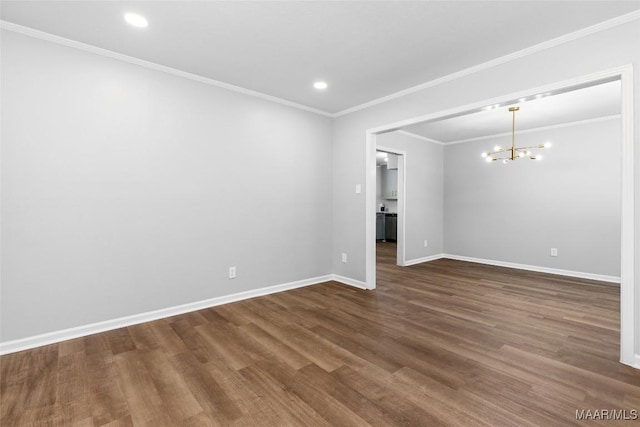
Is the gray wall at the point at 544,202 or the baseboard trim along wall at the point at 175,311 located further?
the gray wall at the point at 544,202

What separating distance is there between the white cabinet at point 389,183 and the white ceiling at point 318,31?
7.25m

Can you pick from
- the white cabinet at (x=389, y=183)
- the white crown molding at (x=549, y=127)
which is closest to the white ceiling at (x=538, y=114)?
the white crown molding at (x=549, y=127)

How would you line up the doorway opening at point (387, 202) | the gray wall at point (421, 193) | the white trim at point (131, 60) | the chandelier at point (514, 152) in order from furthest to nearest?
1. the doorway opening at point (387, 202)
2. the gray wall at point (421, 193)
3. the chandelier at point (514, 152)
4. the white trim at point (131, 60)

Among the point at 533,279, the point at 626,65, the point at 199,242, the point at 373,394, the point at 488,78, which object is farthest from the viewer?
the point at 533,279

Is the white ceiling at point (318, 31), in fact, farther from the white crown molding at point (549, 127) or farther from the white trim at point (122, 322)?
the white crown molding at point (549, 127)

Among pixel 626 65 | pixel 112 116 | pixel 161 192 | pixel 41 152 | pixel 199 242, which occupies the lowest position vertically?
pixel 199 242

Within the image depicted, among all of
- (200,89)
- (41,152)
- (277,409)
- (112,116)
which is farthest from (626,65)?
(41,152)

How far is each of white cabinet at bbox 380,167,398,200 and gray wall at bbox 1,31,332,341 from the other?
6884mm

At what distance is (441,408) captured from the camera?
168 centimetres

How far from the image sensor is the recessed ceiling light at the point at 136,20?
219 centimetres

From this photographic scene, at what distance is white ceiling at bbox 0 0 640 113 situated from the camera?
6.86 feet

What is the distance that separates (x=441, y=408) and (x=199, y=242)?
2751 millimetres

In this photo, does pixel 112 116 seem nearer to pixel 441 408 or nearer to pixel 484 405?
pixel 441 408

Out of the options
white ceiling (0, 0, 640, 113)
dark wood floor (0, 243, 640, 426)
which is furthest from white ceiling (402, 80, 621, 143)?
dark wood floor (0, 243, 640, 426)
